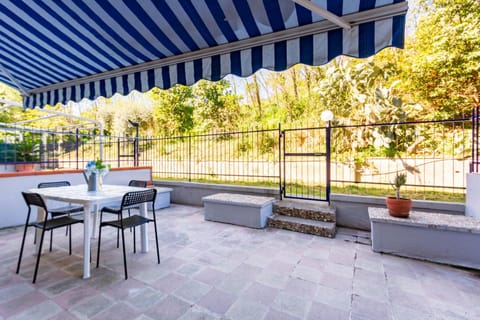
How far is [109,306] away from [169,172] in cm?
531

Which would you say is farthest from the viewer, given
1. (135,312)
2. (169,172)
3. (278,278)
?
(169,172)

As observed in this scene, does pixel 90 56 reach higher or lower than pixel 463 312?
higher

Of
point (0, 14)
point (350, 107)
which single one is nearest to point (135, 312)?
point (0, 14)

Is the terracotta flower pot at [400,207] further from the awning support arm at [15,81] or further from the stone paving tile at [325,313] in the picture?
the awning support arm at [15,81]

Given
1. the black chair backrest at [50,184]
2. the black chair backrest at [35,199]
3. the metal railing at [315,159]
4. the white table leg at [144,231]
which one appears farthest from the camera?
the metal railing at [315,159]

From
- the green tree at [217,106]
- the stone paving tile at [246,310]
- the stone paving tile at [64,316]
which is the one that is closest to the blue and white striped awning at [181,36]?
the stone paving tile at [246,310]

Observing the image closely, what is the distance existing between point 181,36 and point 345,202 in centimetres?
366

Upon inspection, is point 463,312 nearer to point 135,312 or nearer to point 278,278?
point 278,278

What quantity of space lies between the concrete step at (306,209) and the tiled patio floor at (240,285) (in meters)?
0.64

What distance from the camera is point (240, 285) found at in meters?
2.24

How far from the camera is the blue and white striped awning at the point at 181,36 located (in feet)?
7.03

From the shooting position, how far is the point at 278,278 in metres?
2.38

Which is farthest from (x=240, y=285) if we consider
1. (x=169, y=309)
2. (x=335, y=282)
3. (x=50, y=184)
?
(x=50, y=184)

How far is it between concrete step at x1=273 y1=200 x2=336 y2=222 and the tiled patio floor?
0.64 metres
